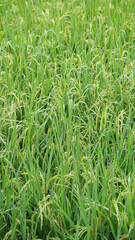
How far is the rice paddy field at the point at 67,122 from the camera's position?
1348mm

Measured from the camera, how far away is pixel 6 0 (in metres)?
3.41

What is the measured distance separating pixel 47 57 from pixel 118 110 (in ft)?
2.20

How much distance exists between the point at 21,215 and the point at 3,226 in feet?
0.37

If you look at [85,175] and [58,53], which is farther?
[58,53]

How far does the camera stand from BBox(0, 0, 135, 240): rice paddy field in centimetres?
135

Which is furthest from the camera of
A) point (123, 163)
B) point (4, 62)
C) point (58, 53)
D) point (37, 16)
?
point (37, 16)

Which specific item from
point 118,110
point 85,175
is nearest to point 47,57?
point 118,110

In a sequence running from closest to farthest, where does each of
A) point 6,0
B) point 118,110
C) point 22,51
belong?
point 118,110, point 22,51, point 6,0

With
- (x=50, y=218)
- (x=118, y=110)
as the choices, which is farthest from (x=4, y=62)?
(x=50, y=218)

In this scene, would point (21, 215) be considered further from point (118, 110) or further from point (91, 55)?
point (91, 55)

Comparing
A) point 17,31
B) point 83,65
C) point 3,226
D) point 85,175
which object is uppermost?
point 17,31

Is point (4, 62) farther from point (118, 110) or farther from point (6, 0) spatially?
point (6, 0)

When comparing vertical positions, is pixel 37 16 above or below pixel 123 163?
above

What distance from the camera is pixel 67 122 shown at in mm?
1713
